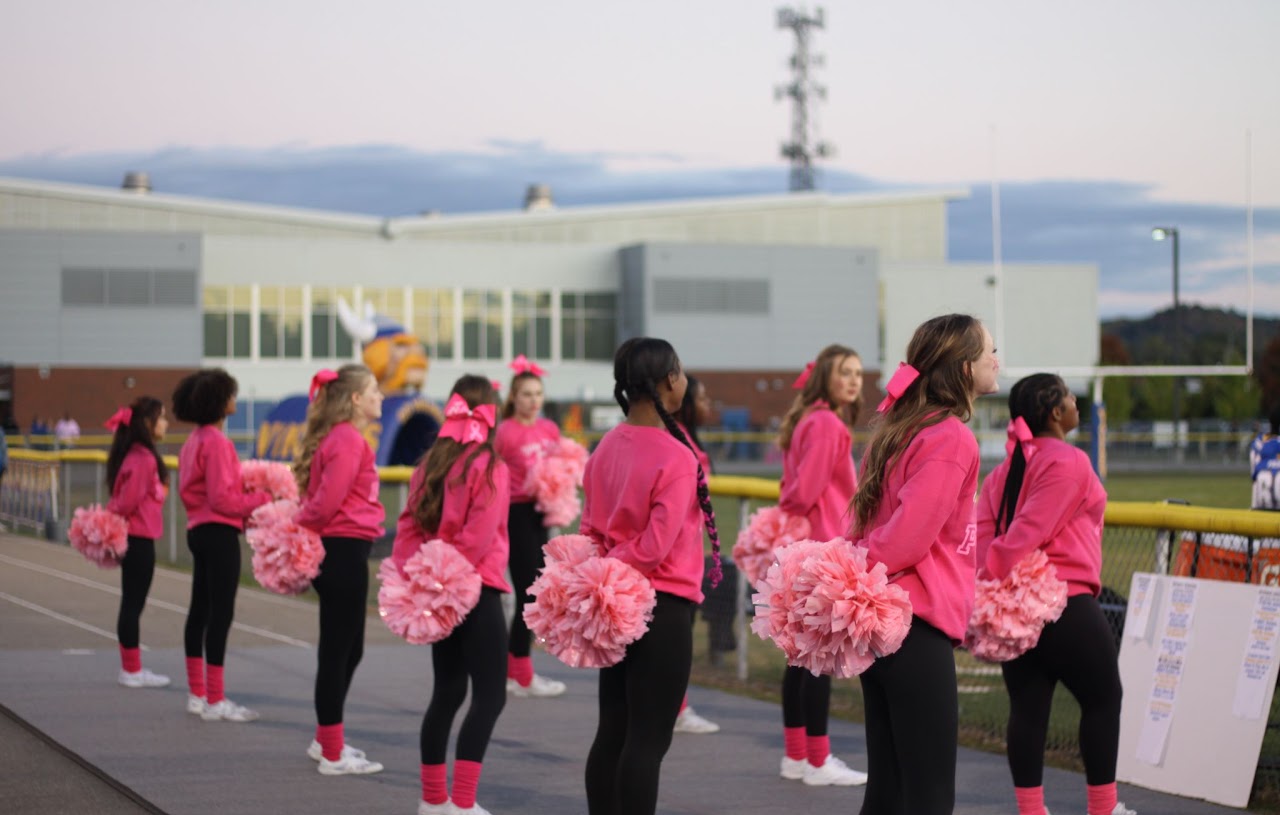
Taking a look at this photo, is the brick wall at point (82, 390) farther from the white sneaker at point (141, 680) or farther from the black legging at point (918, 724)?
the black legging at point (918, 724)

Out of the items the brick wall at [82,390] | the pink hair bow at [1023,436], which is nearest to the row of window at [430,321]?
the brick wall at [82,390]

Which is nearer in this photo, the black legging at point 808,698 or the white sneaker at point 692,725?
→ the black legging at point 808,698

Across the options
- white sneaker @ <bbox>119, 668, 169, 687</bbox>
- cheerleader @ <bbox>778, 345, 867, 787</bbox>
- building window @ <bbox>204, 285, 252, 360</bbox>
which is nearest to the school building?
building window @ <bbox>204, 285, 252, 360</bbox>

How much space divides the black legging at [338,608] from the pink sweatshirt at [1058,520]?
117 inches

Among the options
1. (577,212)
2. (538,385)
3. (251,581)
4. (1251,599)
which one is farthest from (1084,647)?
(577,212)

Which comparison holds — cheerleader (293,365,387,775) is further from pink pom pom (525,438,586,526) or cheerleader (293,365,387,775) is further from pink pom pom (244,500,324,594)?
pink pom pom (525,438,586,526)

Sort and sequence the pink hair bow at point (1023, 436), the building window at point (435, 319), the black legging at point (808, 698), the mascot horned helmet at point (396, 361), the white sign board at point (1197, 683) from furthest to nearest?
the building window at point (435, 319), the mascot horned helmet at point (396, 361), the black legging at point (808, 698), the white sign board at point (1197, 683), the pink hair bow at point (1023, 436)

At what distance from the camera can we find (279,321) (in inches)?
2431

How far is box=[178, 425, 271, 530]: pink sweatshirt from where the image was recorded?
8500 mm

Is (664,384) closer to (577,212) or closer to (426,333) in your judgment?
(426,333)

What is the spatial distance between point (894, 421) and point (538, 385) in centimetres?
540

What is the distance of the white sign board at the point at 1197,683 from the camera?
6.68 m

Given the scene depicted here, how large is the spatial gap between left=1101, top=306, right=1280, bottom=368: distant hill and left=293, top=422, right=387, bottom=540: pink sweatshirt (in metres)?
34.2

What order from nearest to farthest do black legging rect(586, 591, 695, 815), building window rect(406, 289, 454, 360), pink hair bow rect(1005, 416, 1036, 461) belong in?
1. black legging rect(586, 591, 695, 815)
2. pink hair bow rect(1005, 416, 1036, 461)
3. building window rect(406, 289, 454, 360)
